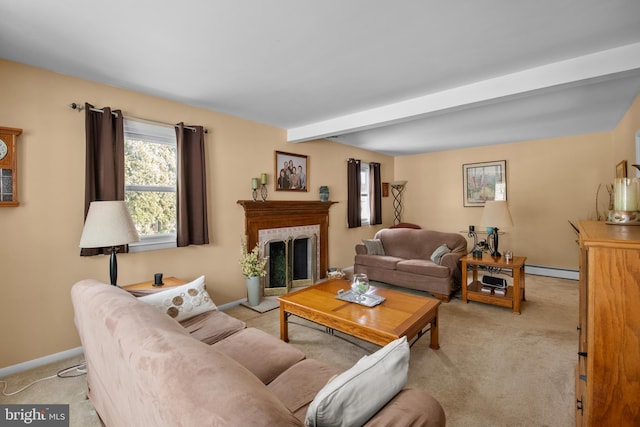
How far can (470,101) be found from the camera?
2709 millimetres

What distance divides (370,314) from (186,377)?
179cm

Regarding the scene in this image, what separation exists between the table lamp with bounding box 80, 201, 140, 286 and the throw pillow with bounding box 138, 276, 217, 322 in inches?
18.7

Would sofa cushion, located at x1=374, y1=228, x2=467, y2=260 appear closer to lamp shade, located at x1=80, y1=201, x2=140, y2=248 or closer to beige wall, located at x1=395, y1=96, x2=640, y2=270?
beige wall, located at x1=395, y1=96, x2=640, y2=270

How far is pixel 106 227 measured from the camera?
2.10m

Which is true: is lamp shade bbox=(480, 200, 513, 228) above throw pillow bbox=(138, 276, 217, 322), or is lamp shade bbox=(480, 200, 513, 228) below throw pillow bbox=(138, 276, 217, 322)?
above

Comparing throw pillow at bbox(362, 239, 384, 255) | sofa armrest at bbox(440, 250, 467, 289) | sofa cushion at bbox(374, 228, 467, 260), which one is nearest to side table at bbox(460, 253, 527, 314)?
sofa armrest at bbox(440, 250, 467, 289)

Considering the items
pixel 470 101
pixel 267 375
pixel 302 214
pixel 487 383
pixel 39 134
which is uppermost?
pixel 470 101

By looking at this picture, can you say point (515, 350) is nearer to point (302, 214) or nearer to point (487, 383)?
point (487, 383)

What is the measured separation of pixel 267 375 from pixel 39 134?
2.66 metres

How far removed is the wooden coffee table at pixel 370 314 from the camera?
213 centimetres

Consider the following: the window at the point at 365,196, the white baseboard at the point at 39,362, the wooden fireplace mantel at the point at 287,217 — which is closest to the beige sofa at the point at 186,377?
the white baseboard at the point at 39,362

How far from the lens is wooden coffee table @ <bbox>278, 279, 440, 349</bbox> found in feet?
7.00

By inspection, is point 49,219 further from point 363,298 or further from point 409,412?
Result: point 409,412

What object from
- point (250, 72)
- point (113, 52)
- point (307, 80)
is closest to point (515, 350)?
point (307, 80)
